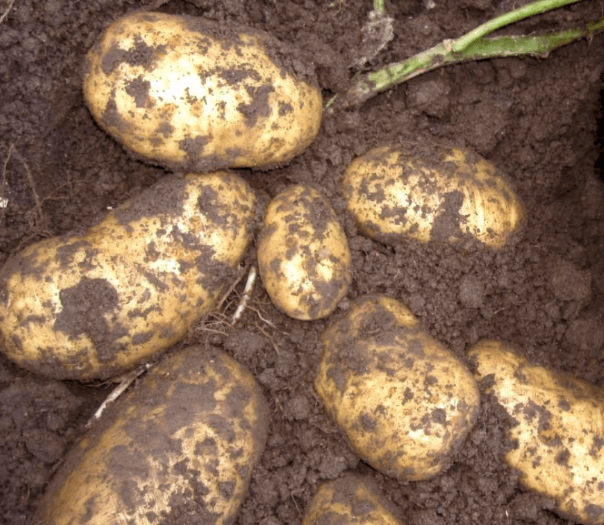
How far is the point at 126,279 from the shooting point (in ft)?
5.88

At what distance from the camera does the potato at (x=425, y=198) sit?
6.38 feet

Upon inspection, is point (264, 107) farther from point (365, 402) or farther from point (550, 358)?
point (550, 358)

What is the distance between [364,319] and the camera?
1.88 m

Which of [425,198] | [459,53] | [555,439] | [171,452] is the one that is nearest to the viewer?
[171,452]

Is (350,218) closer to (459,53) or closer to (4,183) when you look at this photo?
(459,53)

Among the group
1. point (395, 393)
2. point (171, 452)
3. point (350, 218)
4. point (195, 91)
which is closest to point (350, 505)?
point (395, 393)

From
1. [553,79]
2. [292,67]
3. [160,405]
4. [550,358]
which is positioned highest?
[292,67]

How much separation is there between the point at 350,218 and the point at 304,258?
29 cm

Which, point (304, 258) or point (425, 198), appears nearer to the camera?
point (304, 258)

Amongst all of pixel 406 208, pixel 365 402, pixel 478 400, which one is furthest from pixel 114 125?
pixel 478 400

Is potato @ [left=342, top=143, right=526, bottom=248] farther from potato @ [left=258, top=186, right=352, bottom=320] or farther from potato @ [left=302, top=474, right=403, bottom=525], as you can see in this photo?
potato @ [left=302, top=474, right=403, bottom=525]

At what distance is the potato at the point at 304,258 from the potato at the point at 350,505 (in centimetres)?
52

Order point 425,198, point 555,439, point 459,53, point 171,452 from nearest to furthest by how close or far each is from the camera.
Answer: point 171,452, point 555,439, point 425,198, point 459,53

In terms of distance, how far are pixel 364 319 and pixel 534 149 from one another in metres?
0.95
